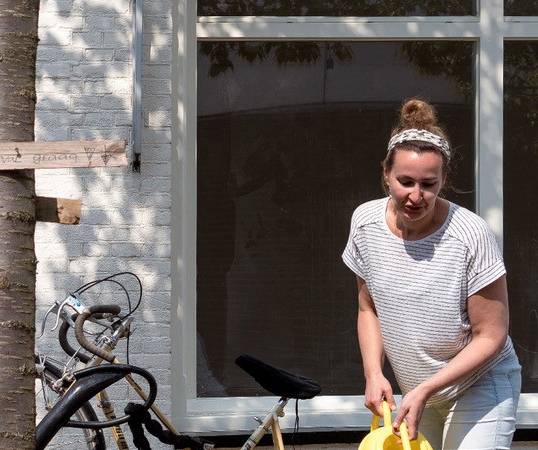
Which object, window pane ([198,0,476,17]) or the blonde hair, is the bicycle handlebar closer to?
the blonde hair

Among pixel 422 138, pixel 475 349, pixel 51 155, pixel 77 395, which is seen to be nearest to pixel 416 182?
pixel 422 138

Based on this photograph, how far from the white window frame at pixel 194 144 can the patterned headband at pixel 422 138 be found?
2474 millimetres

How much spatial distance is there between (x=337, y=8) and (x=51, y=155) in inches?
125

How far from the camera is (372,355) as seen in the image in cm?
336

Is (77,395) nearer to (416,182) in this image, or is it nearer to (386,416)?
(386,416)

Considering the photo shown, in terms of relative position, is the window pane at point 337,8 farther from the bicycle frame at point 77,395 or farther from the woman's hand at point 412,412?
the woman's hand at point 412,412

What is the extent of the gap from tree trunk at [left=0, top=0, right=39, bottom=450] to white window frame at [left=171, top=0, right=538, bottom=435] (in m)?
2.70

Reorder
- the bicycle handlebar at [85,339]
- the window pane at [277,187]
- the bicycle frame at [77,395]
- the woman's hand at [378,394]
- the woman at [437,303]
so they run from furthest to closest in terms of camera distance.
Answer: the window pane at [277,187], the bicycle handlebar at [85,339], the bicycle frame at [77,395], the woman's hand at [378,394], the woman at [437,303]

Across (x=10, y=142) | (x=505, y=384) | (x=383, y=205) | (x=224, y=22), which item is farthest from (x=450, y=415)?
(x=224, y=22)

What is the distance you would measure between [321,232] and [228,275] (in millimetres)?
497

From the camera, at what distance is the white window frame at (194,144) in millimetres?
5594

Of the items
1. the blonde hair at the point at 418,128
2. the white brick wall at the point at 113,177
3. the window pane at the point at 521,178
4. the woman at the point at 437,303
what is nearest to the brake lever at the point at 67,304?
the white brick wall at the point at 113,177

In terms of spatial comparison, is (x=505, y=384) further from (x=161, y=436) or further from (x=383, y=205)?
(x=161, y=436)

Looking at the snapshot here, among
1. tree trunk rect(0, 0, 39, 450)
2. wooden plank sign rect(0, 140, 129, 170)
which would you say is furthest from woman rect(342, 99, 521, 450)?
tree trunk rect(0, 0, 39, 450)
